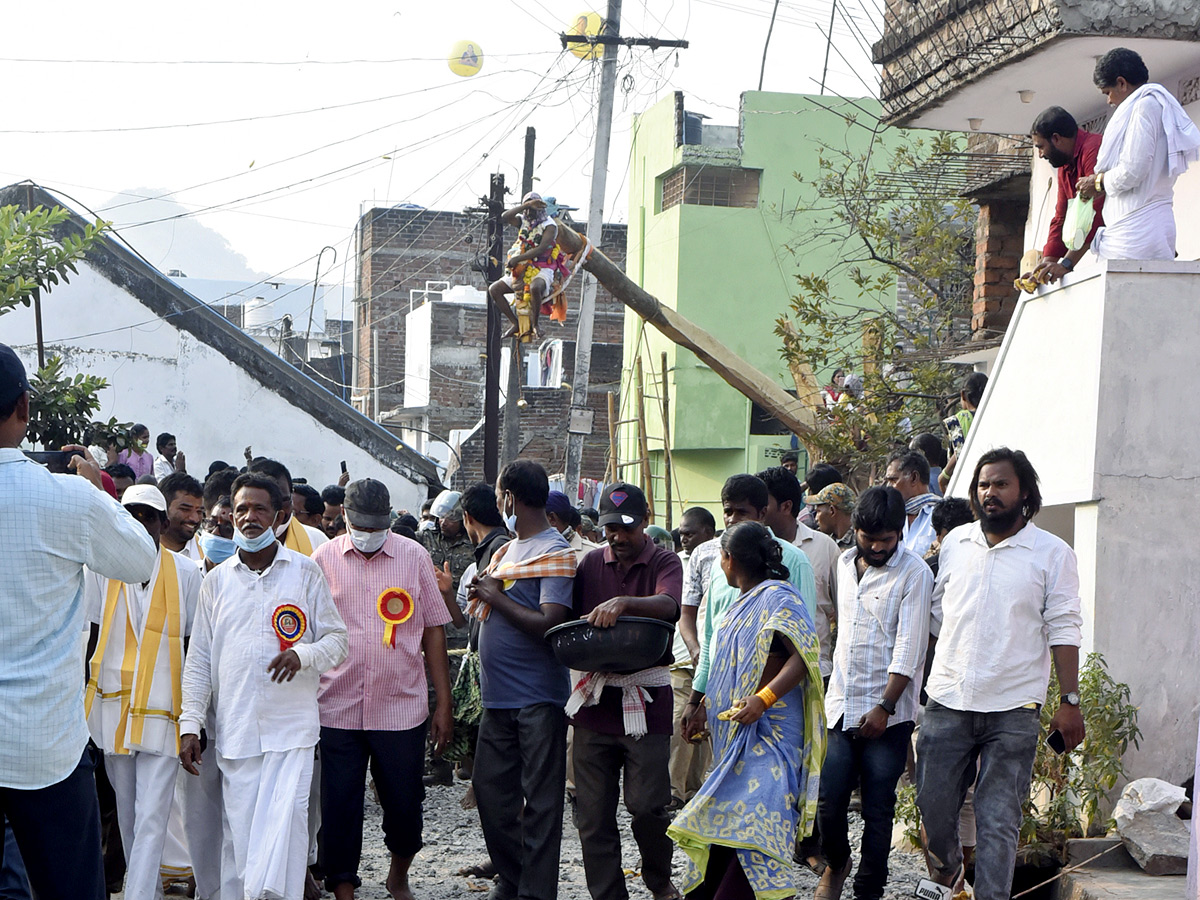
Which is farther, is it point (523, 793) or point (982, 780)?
point (523, 793)

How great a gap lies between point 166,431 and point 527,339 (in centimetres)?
801

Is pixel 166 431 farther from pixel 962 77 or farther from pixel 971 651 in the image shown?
pixel 971 651

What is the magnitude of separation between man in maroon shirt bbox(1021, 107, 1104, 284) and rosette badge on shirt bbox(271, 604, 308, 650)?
4476 millimetres

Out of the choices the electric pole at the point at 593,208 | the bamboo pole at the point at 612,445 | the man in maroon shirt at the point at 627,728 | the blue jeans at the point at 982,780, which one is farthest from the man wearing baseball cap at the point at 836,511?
the bamboo pole at the point at 612,445

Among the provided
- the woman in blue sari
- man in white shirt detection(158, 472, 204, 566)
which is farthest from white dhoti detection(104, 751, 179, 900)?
the woman in blue sari

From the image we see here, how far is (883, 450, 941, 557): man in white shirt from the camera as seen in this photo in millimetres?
7137

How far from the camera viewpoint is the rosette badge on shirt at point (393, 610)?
20.0 feet

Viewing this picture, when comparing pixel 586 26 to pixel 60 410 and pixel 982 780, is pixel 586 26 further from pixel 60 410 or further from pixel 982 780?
pixel 982 780

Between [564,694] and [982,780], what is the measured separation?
1846 millimetres

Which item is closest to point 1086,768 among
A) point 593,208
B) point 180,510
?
point 180,510

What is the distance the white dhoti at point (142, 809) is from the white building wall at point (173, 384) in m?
14.8

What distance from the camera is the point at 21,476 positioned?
151 inches

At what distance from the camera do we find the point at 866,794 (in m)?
5.84

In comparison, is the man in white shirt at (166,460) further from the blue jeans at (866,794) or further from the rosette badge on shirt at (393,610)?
the blue jeans at (866,794)
